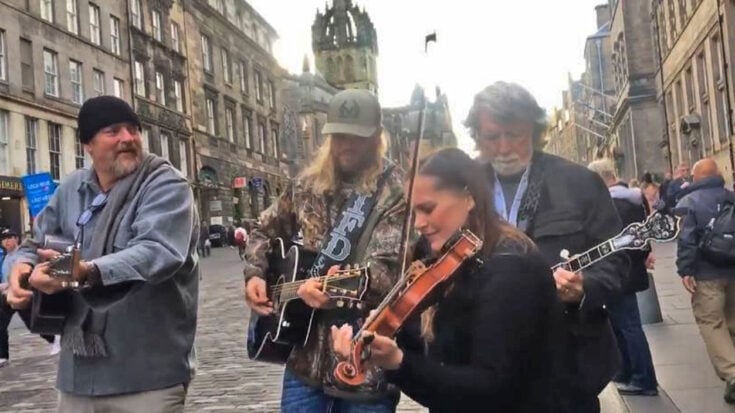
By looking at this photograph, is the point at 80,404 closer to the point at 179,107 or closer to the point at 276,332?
the point at 276,332

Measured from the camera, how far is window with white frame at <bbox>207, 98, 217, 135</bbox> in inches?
2019

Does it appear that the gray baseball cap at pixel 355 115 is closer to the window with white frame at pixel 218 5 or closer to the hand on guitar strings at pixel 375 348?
the hand on guitar strings at pixel 375 348

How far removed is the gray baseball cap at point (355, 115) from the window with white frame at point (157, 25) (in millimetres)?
42931

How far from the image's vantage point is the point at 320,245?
11.2 feet

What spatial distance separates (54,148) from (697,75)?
990 inches

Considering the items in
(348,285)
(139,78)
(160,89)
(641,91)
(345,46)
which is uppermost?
(345,46)

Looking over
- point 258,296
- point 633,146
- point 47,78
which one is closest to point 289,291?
point 258,296

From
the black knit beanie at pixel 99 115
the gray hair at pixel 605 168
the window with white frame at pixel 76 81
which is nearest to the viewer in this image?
the black knit beanie at pixel 99 115

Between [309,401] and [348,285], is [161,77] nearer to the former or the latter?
[309,401]

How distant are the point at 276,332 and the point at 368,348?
54.6 inches

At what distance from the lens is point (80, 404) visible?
119 inches

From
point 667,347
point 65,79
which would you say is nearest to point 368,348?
point 667,347

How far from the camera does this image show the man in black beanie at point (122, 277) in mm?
2859

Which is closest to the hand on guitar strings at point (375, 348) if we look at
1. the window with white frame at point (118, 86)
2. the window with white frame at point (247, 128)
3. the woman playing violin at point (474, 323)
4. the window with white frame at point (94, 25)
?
the woman playing violin at point (474, 323)
